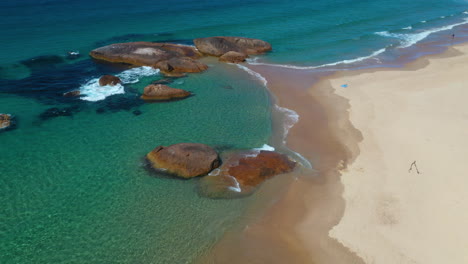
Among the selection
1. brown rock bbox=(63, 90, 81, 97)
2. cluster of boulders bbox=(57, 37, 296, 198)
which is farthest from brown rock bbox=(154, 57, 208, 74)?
brown rock bbox=(63, 90, 81, 97)

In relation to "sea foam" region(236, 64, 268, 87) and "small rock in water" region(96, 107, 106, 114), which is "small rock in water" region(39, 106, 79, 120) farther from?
"sea foam" region(236, 64, 268, 87)

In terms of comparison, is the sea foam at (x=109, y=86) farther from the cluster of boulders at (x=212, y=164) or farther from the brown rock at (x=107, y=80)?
the cluster of boulders at (x=212, y=164)

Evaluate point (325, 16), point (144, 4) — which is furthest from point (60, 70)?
point (325, 16)

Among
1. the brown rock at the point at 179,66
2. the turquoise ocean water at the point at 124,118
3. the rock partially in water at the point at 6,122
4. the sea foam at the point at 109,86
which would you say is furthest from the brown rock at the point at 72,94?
the brown rock at the point at 179,66

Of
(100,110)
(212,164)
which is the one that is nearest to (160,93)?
(100,110)

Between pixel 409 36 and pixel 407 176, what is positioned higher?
pixel 409 36

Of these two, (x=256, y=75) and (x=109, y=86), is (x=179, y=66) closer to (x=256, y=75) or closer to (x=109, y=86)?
(x=109, y=86)

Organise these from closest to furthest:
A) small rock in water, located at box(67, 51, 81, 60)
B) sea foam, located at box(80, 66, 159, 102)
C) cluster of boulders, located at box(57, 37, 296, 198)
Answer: cluster of boulders, located at box(57, 37, 296, 198), sea foam, located at box(80, 66, 159, 102), small rock in water, located at box(67, 51, 81, 60)
